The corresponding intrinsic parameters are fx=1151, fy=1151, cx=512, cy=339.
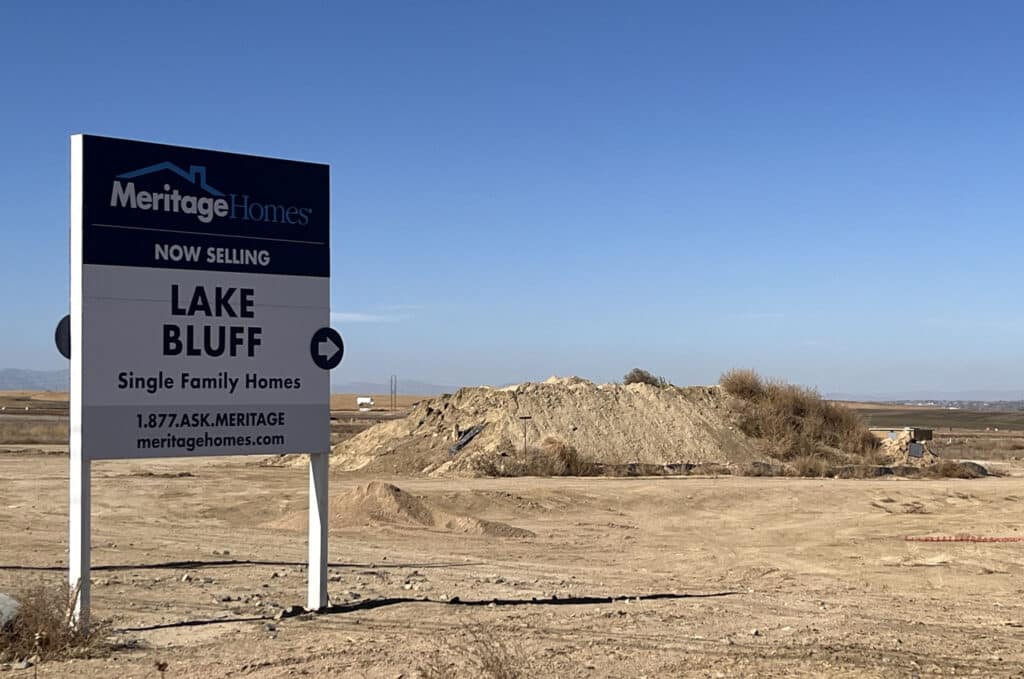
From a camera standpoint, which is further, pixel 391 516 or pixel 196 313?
pixel 391 516

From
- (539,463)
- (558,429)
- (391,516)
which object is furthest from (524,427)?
(391,516)

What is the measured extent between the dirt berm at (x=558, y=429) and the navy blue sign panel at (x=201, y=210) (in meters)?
23.2

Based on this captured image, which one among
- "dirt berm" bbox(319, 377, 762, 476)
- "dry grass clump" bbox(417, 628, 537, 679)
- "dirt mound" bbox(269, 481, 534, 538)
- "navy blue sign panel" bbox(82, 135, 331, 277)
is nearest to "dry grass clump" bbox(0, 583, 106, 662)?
"dry grass clump" bbox(417, 628, 537, 679)

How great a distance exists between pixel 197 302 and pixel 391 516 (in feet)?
33.4

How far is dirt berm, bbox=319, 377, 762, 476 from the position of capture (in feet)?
114

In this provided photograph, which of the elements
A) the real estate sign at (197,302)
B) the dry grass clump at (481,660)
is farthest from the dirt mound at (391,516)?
the dry grass clump at (481,660)

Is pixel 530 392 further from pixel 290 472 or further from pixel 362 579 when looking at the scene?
pixel 362 579

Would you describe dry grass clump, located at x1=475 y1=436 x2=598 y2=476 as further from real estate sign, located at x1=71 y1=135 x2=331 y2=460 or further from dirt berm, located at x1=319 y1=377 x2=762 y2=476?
real estate sign, located at x1=71 y1=135 x2=331 y2=460

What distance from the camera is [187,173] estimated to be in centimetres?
923

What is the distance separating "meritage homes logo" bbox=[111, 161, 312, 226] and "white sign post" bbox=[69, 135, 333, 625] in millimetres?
11

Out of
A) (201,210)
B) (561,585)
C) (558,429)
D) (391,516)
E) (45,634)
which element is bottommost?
(561,585)

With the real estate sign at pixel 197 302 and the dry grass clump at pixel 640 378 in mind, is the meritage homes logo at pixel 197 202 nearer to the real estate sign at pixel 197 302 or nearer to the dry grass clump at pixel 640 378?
the real estate sign at pixel 197 302

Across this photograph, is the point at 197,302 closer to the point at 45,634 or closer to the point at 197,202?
the point at 197,202

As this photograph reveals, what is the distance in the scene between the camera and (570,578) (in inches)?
513
